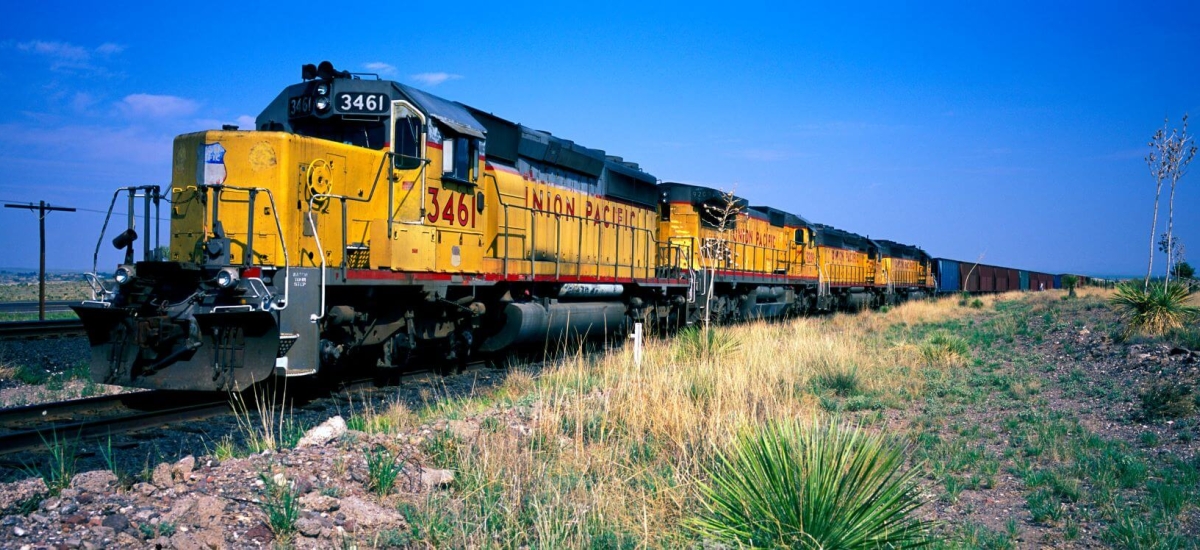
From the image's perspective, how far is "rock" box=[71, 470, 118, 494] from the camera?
4.19 metres

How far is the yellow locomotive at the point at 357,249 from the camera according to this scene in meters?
7.24

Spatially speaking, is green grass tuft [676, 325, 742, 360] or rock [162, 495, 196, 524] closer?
rock [162, 495, 196, 524]

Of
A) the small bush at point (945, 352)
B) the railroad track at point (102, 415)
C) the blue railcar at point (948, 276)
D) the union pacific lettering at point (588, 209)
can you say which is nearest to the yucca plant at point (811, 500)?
the railroad track at point (102, 415)

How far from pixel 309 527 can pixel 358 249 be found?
5.08m

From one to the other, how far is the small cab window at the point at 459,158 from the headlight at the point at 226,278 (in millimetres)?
3064

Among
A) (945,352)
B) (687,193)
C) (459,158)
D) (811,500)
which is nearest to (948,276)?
(687,193)

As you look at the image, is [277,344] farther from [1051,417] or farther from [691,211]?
[691,211]

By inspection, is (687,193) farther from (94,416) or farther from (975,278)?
(975,278)

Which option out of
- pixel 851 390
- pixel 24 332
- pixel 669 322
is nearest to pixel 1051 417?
pixel 851 390

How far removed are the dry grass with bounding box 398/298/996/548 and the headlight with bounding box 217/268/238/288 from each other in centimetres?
234

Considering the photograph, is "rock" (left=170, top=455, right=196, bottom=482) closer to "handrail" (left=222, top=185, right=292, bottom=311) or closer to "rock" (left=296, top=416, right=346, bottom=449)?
"rock" (left=296, top=416, right=346, bottom=449)

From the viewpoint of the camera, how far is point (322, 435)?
5.68 meters

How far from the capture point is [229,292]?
7.18 metres

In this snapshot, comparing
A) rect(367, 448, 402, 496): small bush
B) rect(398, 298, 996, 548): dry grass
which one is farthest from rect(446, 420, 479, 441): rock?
rect(367, 448, 402, 496): small bush
